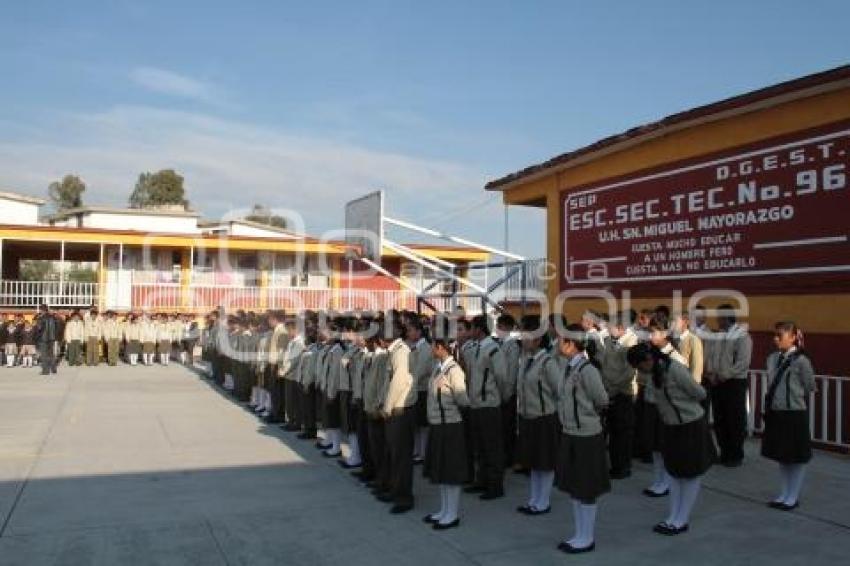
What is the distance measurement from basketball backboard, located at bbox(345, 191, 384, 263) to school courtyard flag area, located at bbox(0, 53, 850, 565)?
17cm

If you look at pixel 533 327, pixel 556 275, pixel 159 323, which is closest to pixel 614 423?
pixel 533 327

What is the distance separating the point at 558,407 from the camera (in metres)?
6.45

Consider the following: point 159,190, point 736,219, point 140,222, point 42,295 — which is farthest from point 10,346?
point 159,190

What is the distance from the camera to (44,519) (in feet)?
21.5

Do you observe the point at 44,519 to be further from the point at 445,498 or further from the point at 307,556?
the point at 445,498

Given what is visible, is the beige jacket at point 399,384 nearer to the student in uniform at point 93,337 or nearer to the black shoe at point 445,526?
the black shoe at point 445,526

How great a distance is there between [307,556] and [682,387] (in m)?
3.11

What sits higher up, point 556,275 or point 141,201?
point 141,201

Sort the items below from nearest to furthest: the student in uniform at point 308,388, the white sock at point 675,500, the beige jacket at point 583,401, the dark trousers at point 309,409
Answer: the beige jacket at point 583,401
the white sock at point 675,500
the student in uniform at point 308,388
the dark trousers at point 309,409

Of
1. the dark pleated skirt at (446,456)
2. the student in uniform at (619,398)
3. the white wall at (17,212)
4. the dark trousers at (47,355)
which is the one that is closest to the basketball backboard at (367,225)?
the dark trousers at (47,355)

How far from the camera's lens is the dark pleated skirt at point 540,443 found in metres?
6.92

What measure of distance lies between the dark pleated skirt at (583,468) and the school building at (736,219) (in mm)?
4487

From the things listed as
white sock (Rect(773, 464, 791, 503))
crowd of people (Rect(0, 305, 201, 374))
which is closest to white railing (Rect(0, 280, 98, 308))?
crowd of people (Rect(0, 305, 201, 374))

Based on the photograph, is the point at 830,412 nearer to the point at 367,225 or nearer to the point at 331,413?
the point at 331,413
